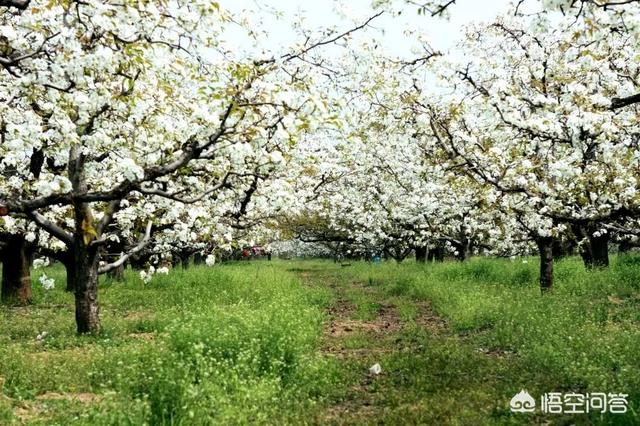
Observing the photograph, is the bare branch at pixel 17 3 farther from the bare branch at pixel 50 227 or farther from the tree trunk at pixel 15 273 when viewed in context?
the tree trunk at pixel 15 273

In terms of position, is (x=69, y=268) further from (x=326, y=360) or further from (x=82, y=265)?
(x=326, y=360)

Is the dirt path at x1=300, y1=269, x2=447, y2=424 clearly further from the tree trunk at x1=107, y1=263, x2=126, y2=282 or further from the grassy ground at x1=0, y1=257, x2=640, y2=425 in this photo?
the tree trunk at x1=107, y1=263, x2=126, y2=282

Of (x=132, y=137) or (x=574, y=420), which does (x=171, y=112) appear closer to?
(x=132, y=137)

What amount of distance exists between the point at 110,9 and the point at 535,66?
10.6 m

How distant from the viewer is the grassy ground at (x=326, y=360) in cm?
725

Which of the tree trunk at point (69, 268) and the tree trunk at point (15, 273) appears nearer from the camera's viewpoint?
the tree trunk at point (15, 273)

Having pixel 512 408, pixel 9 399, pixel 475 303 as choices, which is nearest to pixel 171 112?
pixel 9 399

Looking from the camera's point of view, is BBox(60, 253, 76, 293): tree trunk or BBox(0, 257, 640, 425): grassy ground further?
BBox(60, 253, 76, 293): tree trunk
